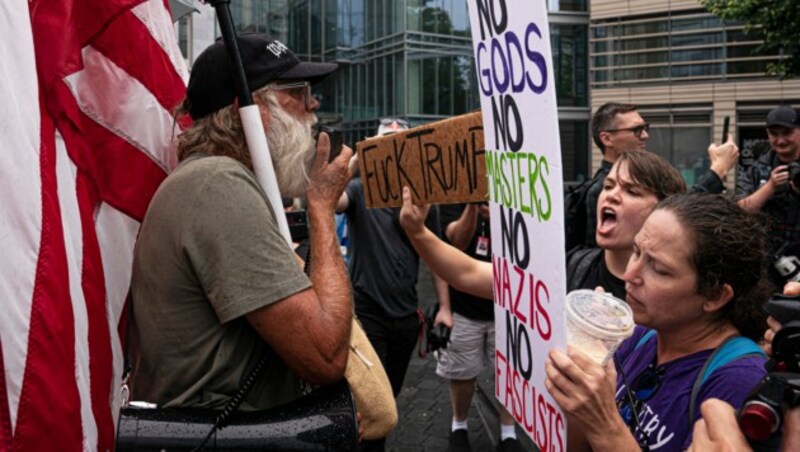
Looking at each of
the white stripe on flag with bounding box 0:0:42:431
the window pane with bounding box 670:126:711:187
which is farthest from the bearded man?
the window pane with bounding box 670:126:711:187

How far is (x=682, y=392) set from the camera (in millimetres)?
1537

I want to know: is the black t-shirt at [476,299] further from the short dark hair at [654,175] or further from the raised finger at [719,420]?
the raised finger at [719,420]

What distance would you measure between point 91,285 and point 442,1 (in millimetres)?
20874

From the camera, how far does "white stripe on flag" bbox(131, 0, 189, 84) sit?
7.30 ft

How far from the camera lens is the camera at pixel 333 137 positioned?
2127 millimetres

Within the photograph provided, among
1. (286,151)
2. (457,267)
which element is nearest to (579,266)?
(457,267)

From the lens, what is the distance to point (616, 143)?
4.16m

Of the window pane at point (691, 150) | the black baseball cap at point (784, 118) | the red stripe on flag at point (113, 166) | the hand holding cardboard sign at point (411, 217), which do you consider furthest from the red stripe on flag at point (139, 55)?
the window pane at point (691, 150)

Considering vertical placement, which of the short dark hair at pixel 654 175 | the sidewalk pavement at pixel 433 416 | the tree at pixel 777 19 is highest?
the tree at pixel 777 19

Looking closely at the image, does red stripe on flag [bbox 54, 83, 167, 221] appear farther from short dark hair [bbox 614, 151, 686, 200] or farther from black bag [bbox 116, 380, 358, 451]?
short dark hair [bbox 614, 151, 686, 200]

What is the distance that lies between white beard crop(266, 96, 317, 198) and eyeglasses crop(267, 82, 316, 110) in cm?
4

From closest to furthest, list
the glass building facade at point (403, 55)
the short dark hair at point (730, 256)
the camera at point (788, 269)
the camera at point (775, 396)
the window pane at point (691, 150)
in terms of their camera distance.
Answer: the camera at point (775, 396) < the short dark hair at point (730, 256) < the camera at point (788, 269) < the glass building facade at point (403, 55) < the window pane at point (691, 150)

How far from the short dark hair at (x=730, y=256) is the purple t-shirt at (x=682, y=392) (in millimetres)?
132

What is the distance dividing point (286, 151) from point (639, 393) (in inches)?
45.1
